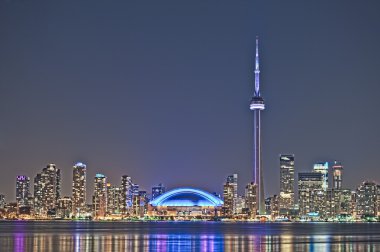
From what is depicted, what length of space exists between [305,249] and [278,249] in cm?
Answer: 414

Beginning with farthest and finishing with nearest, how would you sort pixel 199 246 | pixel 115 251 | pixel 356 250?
pixel 199 246 < pixel 356 250 < pixel 115 251

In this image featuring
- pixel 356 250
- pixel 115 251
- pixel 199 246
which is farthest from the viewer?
pixel 199 246

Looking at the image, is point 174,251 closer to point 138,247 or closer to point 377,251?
point 138,247

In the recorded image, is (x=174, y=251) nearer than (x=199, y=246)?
Yes

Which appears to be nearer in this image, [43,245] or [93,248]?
[93,248]

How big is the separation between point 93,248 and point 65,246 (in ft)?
20.9

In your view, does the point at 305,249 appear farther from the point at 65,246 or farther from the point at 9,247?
the point at 9,247

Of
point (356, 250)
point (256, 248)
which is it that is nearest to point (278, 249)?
point (256, 248)

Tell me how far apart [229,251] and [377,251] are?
19.0 m

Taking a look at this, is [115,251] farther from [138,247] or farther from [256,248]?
[256,248]

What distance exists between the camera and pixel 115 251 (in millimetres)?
97875

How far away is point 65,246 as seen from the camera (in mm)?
108188

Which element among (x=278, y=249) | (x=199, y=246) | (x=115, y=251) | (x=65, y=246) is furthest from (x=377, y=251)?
(x=65, y=246)

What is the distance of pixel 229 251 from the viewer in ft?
337
